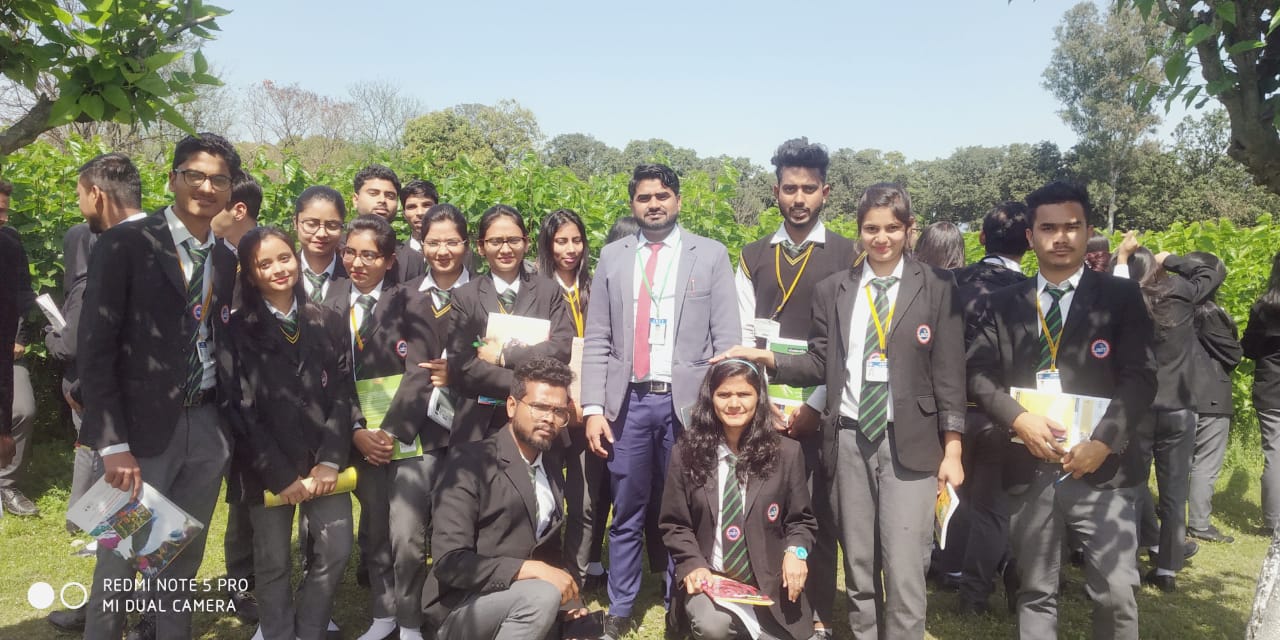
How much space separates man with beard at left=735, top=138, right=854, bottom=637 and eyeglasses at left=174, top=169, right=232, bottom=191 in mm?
2474

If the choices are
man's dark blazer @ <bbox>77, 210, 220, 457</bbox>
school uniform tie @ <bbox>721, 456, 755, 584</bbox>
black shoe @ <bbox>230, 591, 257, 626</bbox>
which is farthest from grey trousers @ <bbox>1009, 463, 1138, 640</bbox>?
black shoe @ <bbox>230, 591, 257, 626</bbox>

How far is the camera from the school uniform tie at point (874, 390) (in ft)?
11.4

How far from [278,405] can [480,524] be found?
1.05 metres

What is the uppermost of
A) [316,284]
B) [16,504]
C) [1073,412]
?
[316,284]

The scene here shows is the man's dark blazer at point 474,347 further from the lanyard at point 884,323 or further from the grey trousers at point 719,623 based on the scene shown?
the lanyard at point 884,323

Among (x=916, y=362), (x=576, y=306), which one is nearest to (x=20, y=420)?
(x=576, y=306)

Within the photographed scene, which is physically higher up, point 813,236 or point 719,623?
point 813,236

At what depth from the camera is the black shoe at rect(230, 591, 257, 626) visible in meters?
4.21

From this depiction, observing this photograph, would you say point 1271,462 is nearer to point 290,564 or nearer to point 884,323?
point 884,323

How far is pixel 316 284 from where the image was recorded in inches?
169

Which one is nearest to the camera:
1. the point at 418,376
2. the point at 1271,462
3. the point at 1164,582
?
the point at 418,376

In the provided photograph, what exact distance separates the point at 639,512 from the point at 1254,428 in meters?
7.39

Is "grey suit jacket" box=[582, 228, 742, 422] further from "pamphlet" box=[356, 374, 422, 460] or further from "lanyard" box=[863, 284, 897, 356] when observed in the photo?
"pamphlet" box=[356, 374, 422, 460]

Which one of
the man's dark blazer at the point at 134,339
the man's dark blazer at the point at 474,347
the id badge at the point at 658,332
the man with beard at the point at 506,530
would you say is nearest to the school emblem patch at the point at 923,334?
the id badge at the point at 658,332
